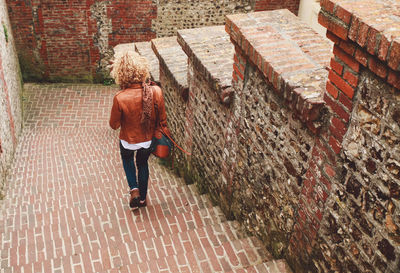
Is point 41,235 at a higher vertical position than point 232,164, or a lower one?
lower

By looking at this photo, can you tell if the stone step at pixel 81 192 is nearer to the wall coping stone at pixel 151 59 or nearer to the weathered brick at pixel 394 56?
the wall coping stone at pixel 151 59

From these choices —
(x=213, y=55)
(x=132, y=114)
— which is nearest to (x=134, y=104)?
(x=132, y=114)

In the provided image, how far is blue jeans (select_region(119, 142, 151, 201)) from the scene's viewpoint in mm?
4578

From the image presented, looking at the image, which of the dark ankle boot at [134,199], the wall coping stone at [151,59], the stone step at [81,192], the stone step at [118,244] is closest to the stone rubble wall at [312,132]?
the stone step at [118,244]

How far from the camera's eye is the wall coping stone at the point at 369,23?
2.06m

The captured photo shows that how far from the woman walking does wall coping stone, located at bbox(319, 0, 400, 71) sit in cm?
205

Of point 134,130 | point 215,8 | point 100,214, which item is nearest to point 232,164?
point 134,130

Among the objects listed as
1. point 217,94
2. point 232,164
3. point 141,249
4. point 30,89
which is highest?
point 217,94

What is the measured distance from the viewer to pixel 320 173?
2.88 metres

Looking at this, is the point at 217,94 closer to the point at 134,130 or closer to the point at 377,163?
the point at 134,130

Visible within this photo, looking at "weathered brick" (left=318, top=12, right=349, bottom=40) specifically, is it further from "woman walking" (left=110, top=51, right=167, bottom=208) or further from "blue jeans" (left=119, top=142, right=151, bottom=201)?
"blue jeans" (left=119, top=142, right=151, bottom=201)

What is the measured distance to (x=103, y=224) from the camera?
4645mm

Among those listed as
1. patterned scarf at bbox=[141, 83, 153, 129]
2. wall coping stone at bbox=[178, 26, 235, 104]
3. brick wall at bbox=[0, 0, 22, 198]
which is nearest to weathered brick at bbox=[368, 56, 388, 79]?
wall coping stone at bbox=[178, 26, 235, 104]

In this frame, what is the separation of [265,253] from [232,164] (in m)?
0.93
